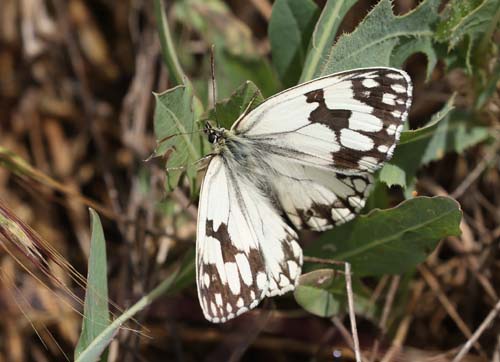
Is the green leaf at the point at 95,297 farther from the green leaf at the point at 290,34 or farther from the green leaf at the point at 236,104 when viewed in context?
the green leaf at the point at 290,34

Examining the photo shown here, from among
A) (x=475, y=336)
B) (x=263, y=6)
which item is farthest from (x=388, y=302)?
(x=263, y=6)

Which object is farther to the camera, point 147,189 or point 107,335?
point 147,189

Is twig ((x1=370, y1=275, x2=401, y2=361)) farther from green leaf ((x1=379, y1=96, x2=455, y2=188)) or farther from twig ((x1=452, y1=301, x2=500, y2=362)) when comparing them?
green leaf ((x1=379, y1=96, x2=455, y2=188))

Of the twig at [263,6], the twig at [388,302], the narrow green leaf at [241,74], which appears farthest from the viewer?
the twig at [263,6]

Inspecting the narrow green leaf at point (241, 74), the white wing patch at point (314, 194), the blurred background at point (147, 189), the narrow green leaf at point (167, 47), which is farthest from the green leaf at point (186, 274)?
the narrow green leaf at point (241, 74)

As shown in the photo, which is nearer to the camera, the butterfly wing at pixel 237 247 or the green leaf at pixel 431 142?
the butterfly wing at pixel 237 247

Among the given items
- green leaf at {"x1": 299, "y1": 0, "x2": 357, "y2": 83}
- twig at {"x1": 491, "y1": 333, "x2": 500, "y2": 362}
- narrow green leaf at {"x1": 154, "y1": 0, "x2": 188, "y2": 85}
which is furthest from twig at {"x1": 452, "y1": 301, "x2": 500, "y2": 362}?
narrow green leaf at {"x1": 154, "y1": 0, "x2": 188, "y2": 85}

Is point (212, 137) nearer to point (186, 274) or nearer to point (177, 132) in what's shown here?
point (177, 132)
